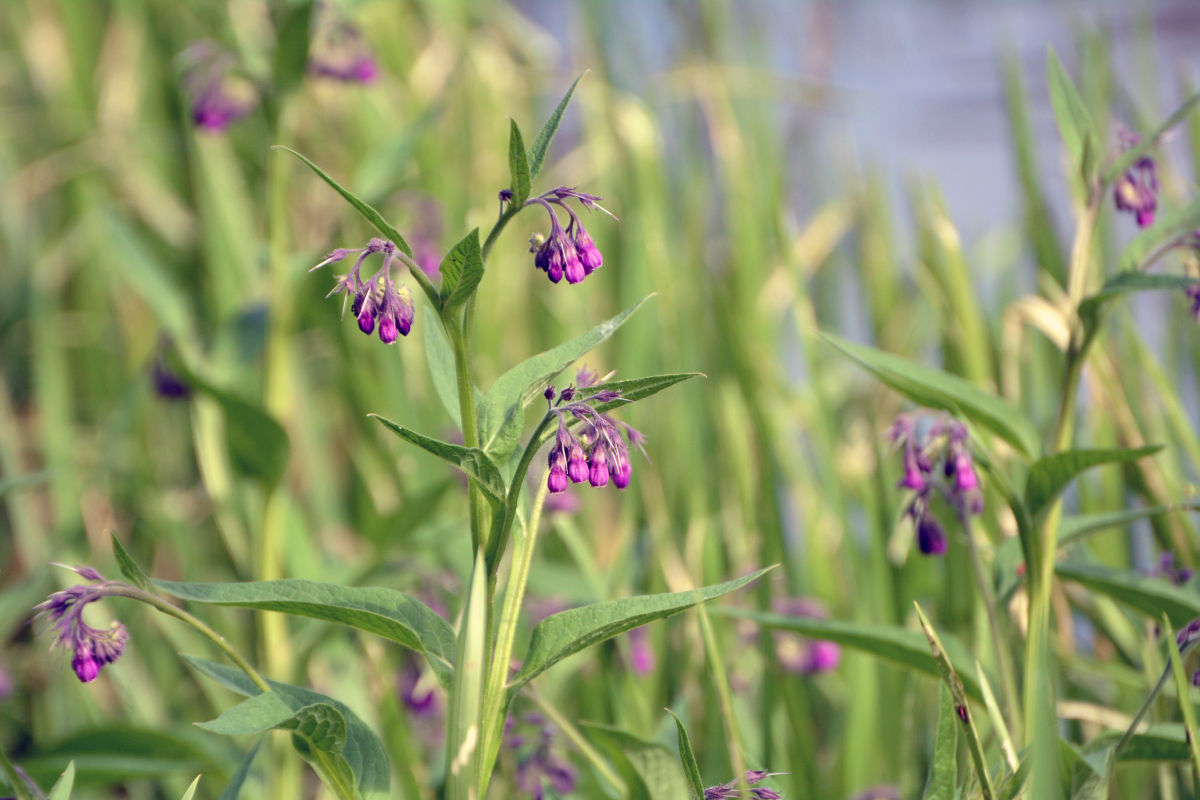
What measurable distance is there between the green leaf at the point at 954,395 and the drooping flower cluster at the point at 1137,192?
0.81ft

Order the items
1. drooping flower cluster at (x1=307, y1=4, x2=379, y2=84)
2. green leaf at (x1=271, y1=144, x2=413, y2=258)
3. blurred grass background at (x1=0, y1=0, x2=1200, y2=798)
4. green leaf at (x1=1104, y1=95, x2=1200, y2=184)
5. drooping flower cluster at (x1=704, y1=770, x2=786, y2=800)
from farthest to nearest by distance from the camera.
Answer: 1. drooping flower cluster at (x1=307, y1=4, x2=379, y2=84)
2. blurred grass background at (x1=0, y1=0, x2=1200, y2=798)
3. green leaf at (x1=1104, y1=95, x2=1200, y2=184)
4. drooping flower cluster at (x1=704, y1=770, x2=786, y2=800)
5. green leaf at (x1=271, y1=144, x2=413, y2=258)

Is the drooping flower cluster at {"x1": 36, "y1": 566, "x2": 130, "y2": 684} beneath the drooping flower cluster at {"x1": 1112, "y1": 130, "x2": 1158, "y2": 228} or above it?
beneath

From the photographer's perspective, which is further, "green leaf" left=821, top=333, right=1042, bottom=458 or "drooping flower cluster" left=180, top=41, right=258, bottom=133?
"drooping flower cluster" left=180, top=41, right=258, bottom=133

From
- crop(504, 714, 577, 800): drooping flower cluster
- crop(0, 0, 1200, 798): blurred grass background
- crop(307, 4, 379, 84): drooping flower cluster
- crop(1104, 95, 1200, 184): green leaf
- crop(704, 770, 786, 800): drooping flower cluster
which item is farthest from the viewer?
crop(307, 4, 379, 84): drooping flower cluster

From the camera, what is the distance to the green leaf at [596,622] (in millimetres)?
634

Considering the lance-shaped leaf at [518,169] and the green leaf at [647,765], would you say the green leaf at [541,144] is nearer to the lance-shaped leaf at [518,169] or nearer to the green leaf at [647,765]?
the lance-shaped leaf at [518,169]

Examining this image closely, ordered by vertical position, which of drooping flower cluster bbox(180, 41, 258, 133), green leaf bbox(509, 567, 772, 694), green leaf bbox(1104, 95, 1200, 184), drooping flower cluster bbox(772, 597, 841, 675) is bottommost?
drooping flower cluster bbox(772, 597, 841, 675)

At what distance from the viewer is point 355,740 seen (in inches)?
28.0

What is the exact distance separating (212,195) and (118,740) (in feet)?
4.04

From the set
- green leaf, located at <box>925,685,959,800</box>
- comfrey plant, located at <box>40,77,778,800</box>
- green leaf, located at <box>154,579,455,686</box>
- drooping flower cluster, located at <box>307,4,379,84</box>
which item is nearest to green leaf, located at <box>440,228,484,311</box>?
comfrey plant, located at <box>40,77,778,800</box>

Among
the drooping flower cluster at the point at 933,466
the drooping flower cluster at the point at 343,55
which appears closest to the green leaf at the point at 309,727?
the drooping flower cluster at the point at 933,466

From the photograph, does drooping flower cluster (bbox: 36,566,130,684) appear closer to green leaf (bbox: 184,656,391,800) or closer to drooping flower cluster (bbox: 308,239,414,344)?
green leaf (bbox: 184,656,391,800)

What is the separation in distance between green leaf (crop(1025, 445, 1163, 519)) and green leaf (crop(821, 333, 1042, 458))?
50mm

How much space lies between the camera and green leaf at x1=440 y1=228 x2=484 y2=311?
1.99 ft
